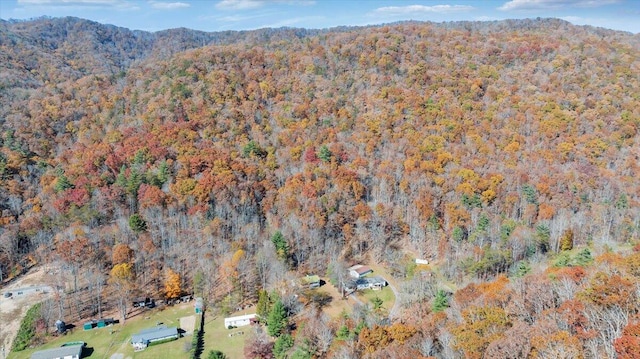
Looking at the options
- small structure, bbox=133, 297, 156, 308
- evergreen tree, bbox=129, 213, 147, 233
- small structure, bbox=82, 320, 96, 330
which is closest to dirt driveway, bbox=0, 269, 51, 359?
small structure, bbox=82, 320, 96, 330

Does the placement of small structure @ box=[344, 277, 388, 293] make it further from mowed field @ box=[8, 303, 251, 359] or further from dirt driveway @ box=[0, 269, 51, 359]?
dirt driveway @ box=[0, 269, 51, 359]

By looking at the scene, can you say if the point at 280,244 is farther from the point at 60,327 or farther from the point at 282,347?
the point at 60,327

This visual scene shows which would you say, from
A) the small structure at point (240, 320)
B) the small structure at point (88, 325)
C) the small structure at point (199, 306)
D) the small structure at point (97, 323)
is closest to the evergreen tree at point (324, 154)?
the small structure at point (199, 306)

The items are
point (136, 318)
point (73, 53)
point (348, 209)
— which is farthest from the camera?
point (73, 53)

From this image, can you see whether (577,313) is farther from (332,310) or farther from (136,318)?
(136,318)

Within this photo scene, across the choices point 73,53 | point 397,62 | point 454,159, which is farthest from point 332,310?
point 73,53

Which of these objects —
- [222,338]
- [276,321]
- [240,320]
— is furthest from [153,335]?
[276,321]
